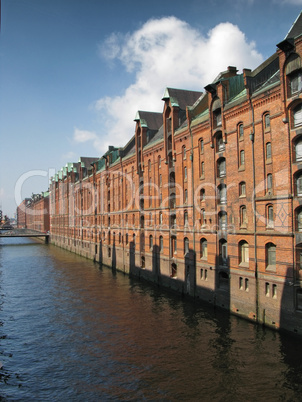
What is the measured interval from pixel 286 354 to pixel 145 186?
31.1m

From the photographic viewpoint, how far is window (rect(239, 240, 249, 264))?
2879cm

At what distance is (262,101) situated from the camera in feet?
87.4

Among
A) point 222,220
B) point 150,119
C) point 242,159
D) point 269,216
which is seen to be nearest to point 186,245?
point 222,220

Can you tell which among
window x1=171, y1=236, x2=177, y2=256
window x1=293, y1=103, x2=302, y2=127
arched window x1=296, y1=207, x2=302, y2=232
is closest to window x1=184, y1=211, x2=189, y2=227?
window x1=171, y1=236, x2=177, y2=256

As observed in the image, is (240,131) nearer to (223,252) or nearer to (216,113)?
(216,113)

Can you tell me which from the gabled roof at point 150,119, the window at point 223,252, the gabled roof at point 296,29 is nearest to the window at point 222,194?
the window at point 223,252

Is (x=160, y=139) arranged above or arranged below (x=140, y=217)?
above

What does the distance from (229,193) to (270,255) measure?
679 centimetres

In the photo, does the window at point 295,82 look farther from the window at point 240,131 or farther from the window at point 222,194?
Result: the window at point 222,194

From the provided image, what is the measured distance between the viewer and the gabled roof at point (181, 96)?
42.3 metres

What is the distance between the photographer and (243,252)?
29.2 meters

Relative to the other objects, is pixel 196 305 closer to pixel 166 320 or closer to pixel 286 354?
pixel 166 320

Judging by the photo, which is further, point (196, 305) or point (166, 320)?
point (196, 305)

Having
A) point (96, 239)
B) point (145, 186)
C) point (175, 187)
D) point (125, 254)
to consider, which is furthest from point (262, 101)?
point (96, 239)
